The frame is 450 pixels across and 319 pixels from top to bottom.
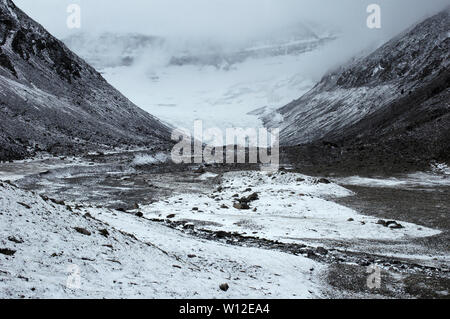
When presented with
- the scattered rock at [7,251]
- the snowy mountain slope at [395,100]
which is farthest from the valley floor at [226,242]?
the snowy mountain slope at [395,100]

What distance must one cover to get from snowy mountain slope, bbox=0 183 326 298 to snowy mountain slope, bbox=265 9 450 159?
64.6 meters

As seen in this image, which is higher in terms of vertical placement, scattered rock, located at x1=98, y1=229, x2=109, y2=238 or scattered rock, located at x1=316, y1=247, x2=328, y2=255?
scattered rock, located at x1=98, y1=229, x2=109, y2=238

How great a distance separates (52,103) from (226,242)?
87575 millimetres

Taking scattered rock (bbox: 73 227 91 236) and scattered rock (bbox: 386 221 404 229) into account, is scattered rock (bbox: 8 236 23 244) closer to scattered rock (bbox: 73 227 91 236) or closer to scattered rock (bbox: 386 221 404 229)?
scattered rock (bbox: 73 227 91 236)

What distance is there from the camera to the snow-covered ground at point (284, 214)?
26.1 meters

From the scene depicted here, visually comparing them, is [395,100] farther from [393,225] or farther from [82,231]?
[82,231]

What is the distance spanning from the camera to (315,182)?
43781 millimetres

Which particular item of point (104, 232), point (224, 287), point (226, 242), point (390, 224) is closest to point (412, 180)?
point (390, 224)

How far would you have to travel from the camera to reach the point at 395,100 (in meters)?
130

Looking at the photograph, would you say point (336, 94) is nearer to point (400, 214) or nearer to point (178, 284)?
point (400, 214)

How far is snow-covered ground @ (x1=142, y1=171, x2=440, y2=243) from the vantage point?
2614cm

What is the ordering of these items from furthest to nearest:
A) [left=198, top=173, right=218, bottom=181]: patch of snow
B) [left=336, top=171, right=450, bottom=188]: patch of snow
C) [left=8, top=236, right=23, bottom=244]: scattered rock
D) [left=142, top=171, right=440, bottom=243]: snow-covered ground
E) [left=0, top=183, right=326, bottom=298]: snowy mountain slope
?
[left=198, top=173, right=218, bottom=181]: patch of snow → [left=336, top=171, right=450, bottom=188]: patch of snow → [left=142, top=171, right=440, bottom=243]: snow-covered ground → [left=8, top=236, right=23, bottom=244]: scattered rock → [left=0, top=183, right=326, bottom=298]: snowy mountain slope

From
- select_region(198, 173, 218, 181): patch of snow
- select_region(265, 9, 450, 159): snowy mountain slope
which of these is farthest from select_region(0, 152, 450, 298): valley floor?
select_region(265, 9, 450, 159): snowy mountain slope
